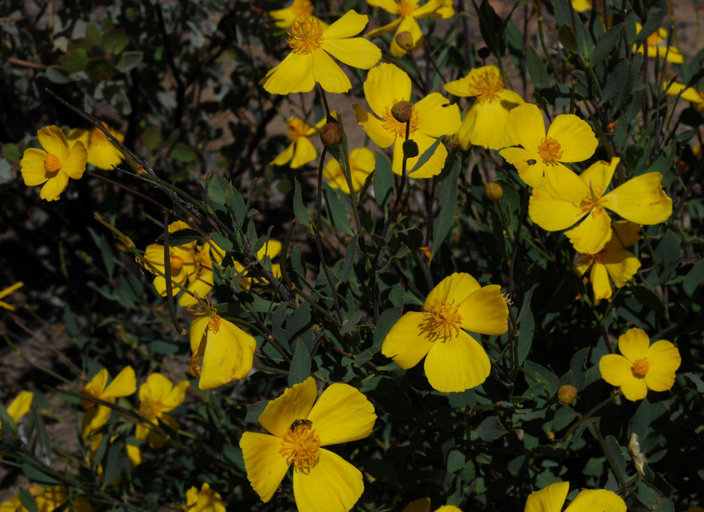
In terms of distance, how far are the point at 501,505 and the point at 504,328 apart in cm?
75

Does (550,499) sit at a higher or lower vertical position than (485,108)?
lower

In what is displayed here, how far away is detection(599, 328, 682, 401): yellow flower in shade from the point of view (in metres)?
1.21

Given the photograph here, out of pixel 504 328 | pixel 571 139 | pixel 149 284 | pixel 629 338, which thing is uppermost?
pixel 571 139

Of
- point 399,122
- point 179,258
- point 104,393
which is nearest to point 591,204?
point 399,122

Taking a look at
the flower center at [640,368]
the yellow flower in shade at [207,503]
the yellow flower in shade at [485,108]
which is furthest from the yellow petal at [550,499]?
the yellow flower in shade at [207,503]

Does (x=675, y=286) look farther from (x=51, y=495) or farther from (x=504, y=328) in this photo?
(x=51, y=495)

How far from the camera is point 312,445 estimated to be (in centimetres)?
103

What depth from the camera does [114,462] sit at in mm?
1522

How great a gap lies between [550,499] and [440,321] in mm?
316

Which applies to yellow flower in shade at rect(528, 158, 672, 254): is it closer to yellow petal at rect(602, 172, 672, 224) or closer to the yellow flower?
yellow petal at rect(602, 172, 672, 224)

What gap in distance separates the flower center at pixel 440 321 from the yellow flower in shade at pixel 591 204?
0.72ft

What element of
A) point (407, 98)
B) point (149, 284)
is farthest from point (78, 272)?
point (407, 98)

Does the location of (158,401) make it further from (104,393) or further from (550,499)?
(550,499)

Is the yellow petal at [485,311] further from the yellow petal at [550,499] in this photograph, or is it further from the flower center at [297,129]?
the flower center at [297,129]
